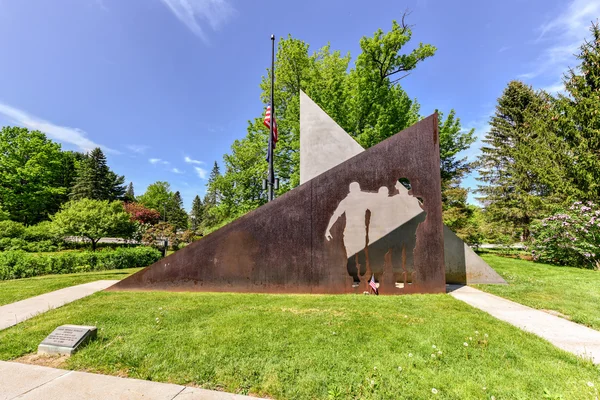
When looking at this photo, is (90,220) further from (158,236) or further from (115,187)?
(115,187)

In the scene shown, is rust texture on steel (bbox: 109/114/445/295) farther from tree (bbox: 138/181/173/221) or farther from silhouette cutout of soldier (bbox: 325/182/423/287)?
tree (bbox: 138/181/173/221)

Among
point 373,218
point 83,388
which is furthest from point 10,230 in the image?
point 373,218

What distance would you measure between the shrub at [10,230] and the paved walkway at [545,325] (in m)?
28.6

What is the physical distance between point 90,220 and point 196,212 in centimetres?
4785

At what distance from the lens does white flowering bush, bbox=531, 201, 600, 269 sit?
10888 millimetres

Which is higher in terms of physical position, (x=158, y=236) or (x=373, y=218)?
(x=373, y=218)

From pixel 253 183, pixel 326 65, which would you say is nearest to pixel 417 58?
pixel 326 65

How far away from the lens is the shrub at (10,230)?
19203 mm

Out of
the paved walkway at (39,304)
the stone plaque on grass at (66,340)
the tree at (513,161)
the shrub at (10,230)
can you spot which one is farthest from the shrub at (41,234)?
the tree at (513,161)

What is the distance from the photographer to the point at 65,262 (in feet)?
37.6

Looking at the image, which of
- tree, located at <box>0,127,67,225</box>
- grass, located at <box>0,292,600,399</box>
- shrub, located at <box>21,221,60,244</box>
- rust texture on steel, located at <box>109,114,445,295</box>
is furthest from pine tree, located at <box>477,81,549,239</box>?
tree, located at <box>0,127,67,225</box>

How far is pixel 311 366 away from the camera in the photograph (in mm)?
2770

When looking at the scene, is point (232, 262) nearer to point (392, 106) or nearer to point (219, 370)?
point (219, 370)

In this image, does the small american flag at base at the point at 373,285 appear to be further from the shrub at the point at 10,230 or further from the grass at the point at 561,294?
the shrub at the point at 10,230
